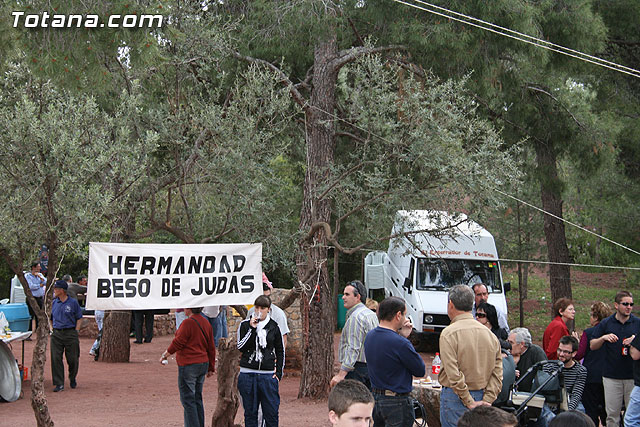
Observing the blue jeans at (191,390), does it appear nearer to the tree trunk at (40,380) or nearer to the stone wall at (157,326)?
the tree trunk at (40,380)

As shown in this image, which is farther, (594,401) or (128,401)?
(128,401)

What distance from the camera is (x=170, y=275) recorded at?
777cm

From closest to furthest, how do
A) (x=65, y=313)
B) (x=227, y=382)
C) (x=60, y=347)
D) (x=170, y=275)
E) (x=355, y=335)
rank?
1. (x=355, y=335)
2. (x=170, y=275)
3. (x=227, y=382)
4. (x=65, y=313)
5. (x=60, y=347)

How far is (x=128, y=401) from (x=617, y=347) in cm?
799

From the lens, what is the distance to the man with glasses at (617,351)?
26.1 feet

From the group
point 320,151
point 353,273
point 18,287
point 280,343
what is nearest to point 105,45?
point 280,343

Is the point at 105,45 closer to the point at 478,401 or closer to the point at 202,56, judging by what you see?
the point at 202,56

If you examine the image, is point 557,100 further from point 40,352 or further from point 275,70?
point 40,352

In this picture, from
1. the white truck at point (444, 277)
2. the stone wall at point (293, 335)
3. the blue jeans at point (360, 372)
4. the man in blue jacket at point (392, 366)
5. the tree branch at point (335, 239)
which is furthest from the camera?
the white truck at point (444, 277)

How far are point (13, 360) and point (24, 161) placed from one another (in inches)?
182

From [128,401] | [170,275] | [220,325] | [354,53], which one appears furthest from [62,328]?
[354,53]

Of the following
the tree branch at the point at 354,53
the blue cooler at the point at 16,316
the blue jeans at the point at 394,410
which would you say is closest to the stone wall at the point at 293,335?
the blue cooler at the point at 16,316

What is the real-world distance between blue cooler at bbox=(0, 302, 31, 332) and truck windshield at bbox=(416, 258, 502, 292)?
9546 millimetres

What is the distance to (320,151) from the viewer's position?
12742 millimetres
